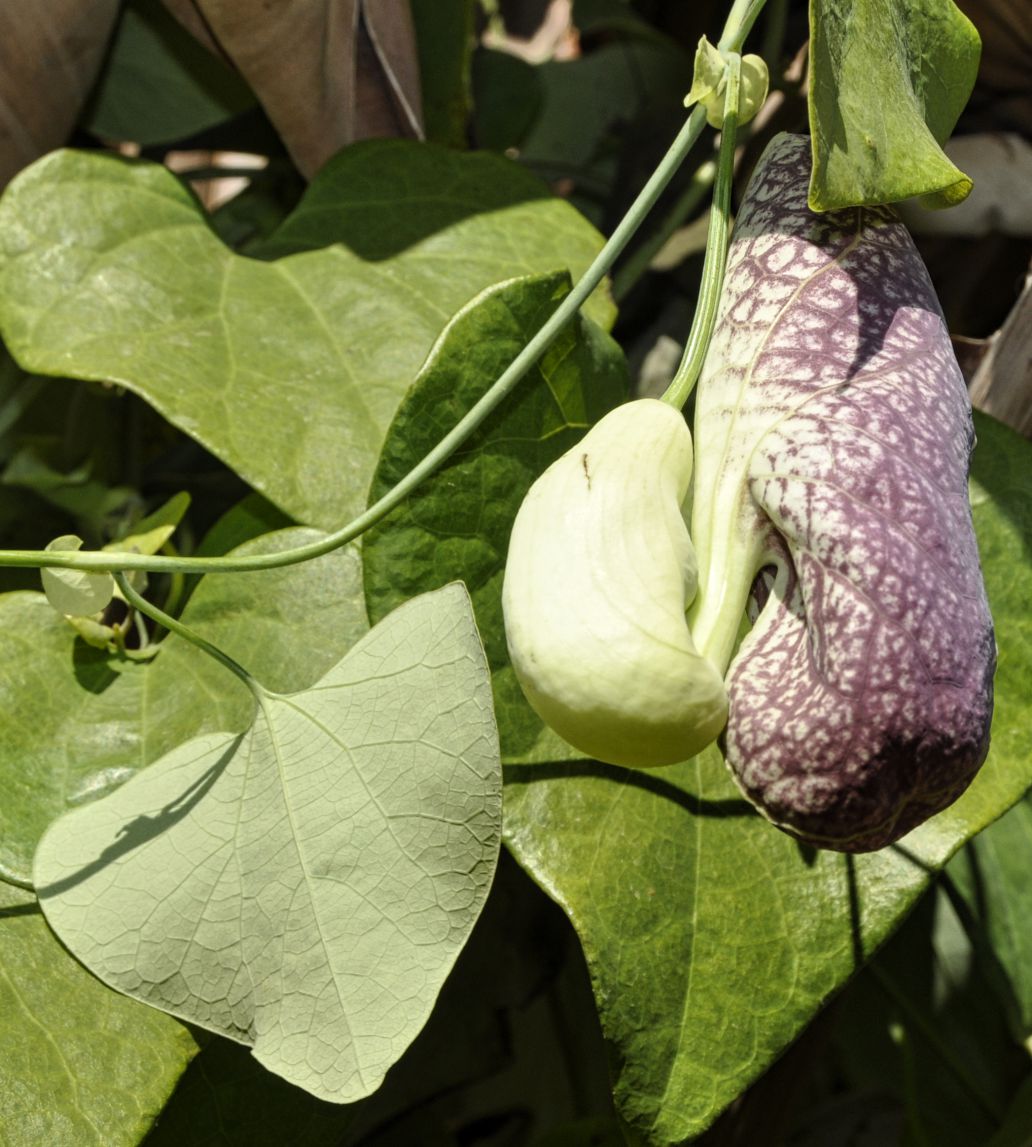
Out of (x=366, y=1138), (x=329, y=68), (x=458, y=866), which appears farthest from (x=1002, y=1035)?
(x=329, y=68)

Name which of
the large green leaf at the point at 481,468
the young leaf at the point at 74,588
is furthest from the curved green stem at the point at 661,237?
the young leaf at the point at 74,588

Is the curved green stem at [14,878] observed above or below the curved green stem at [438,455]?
below

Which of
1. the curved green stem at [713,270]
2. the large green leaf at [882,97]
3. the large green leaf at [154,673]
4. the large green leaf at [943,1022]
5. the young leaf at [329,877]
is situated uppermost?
the large green leaf at [882,97]

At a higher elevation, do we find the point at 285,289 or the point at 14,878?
the point at 285,289

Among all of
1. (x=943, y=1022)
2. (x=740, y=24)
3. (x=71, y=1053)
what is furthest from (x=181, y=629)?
(x=943, y=1022)

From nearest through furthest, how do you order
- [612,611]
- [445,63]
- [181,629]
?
1. [612,611]
2. [181,629]
3. [445,63]

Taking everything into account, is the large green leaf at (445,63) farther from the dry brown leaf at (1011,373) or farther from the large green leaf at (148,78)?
the dry brown leaf at (1011,373)

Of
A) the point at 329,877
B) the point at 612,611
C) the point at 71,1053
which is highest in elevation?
the point at 612,611

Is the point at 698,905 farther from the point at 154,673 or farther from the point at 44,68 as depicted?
the point at 44,68
